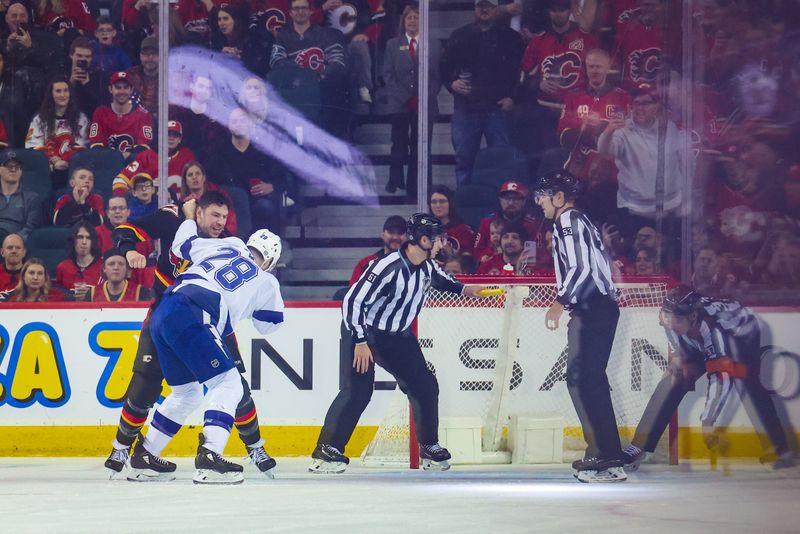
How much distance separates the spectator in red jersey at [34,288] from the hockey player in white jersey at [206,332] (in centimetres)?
161

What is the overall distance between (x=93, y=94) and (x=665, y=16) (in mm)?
3746

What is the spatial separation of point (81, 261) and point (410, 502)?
11.2 feet

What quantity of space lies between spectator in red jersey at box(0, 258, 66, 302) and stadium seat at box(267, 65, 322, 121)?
1893 millimetres

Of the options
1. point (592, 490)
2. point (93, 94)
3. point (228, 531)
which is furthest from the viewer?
point (93, 94)

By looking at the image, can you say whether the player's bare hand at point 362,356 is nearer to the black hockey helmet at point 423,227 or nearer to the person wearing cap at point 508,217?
the black hockey helmet at point 423,227

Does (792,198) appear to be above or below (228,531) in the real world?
above

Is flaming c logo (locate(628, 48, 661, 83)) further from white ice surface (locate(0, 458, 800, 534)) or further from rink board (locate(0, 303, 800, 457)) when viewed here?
white ice surface (locate(0, 458, 800, 534))

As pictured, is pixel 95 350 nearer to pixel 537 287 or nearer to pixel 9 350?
pixel 9 350

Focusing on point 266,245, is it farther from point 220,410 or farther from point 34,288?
point 34,288

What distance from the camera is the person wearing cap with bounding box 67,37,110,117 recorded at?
8953 mm

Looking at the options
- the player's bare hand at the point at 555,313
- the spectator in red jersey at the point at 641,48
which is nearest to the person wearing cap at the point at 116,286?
the player's bare hand at the point at 555,313

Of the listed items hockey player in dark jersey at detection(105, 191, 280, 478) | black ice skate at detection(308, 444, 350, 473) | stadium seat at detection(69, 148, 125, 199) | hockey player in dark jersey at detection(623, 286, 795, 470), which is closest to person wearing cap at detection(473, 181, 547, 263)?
hockey player in dark jersey at detection(623, 286, 795, 470)

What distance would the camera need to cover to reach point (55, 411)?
25.1 feet

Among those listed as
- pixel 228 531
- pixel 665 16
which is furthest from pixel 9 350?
pixel 665 16
